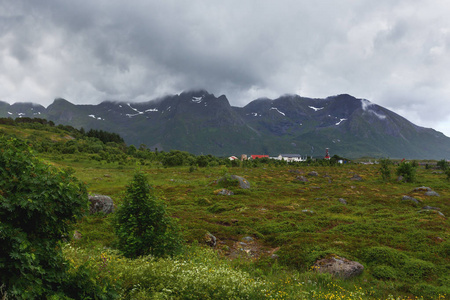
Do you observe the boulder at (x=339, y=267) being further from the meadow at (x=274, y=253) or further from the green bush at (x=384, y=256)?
the green bush at (x=384, y=256)

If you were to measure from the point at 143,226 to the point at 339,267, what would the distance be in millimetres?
9929

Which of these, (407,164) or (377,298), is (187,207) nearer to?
(377,298)

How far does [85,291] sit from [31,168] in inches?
130

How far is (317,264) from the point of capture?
12.9 metres

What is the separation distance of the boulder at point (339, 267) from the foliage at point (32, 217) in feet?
37.8

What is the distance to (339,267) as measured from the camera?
12.3 meters

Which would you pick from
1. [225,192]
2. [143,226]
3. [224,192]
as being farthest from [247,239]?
[225,192]

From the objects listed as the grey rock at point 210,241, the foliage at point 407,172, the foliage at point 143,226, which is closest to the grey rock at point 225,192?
the grey rock at point 210,241

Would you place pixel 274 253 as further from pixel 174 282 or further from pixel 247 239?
pixel 174 282

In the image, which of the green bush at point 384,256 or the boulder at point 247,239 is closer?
the green bush at point 384,256

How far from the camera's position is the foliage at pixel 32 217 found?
4.88m

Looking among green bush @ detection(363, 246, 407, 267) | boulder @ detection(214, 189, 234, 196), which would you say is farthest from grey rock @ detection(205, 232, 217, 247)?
boulder @ detection(214, 189, 234, 196)

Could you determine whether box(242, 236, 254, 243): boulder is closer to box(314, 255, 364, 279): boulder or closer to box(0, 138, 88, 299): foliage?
box(314, 255, 364, 279): boulder

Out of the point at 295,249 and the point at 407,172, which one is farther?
the point at 407,172
